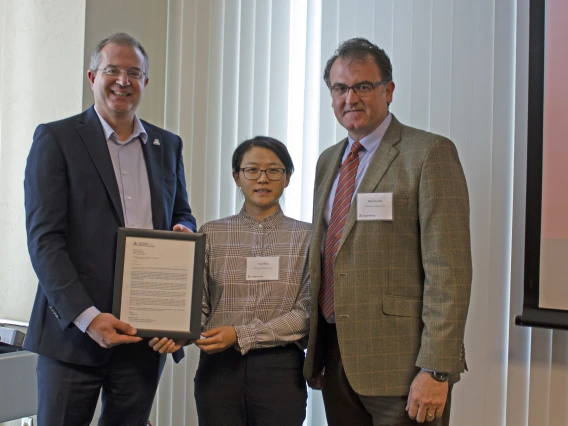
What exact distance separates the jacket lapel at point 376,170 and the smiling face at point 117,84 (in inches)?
32.8

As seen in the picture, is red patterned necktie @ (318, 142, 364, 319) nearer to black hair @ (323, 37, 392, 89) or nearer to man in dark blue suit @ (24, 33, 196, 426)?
black hair @ (323, 37, 392, 89)

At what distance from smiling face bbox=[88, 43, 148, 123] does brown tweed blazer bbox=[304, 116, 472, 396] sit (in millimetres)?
839

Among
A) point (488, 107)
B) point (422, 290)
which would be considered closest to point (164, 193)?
point (422, 290)

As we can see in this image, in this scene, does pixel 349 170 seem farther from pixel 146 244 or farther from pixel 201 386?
pixel 201 386

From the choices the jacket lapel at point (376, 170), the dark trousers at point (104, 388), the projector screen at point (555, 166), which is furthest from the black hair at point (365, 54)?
the dark trousers at point (104, 388)

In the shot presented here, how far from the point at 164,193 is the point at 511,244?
55.5 inches

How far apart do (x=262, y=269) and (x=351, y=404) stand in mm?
511

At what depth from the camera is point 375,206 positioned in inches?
68.4

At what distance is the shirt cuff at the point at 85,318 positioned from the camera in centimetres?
174

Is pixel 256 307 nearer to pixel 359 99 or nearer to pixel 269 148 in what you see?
pixel 269 148

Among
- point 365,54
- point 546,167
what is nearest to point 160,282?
point 365,54

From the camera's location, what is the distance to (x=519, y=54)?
7.80 feet

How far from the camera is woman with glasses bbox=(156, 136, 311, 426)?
184 centimetres

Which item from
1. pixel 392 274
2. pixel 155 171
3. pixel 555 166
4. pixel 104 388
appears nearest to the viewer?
pixel 392 274
